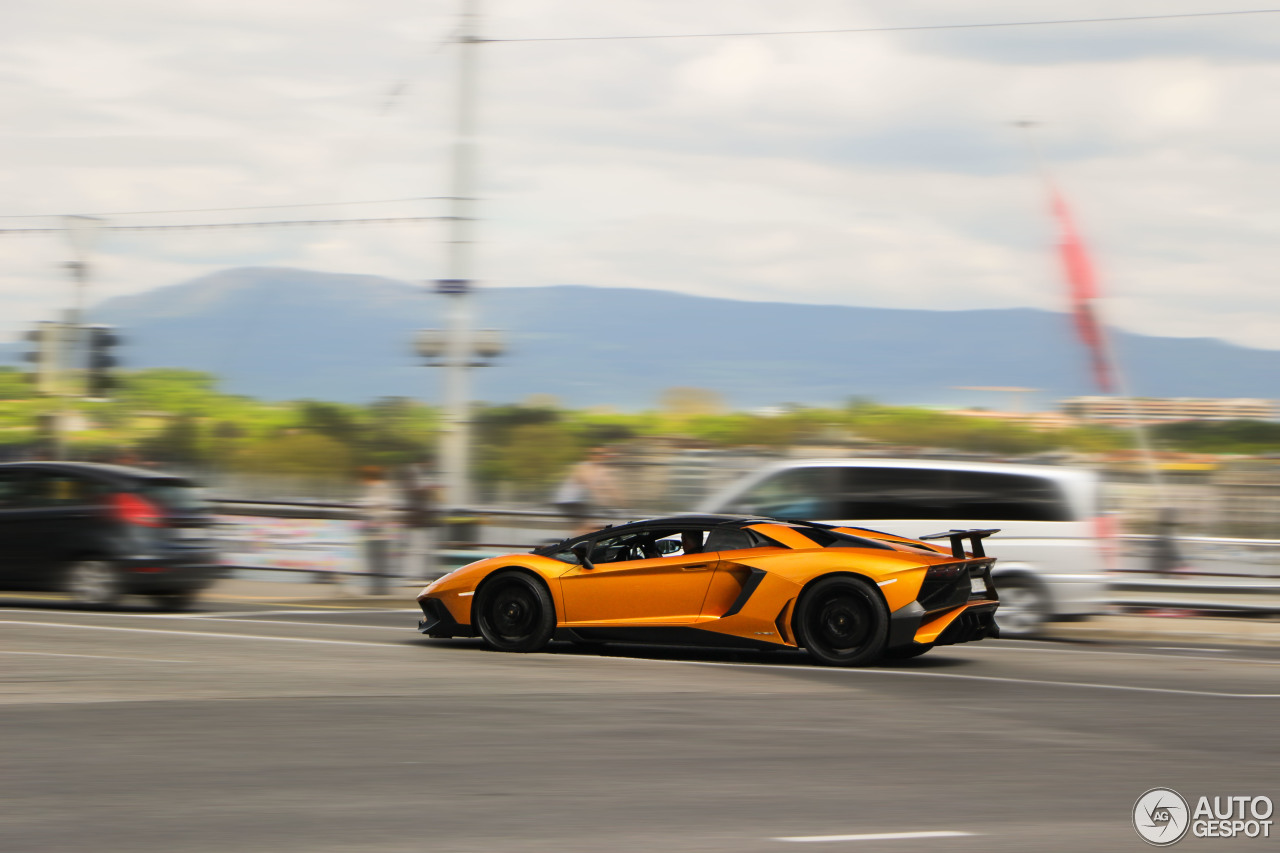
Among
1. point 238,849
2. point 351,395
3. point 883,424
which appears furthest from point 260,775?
point 351,395

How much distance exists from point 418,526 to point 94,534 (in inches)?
191

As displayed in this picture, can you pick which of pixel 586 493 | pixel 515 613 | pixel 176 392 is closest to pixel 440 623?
pixel 515 613

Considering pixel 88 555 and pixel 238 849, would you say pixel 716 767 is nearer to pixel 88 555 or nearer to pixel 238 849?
pixel 238 849

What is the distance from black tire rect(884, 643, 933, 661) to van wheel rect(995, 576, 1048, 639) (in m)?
2.63

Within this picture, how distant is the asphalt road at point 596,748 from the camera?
5.34 metres

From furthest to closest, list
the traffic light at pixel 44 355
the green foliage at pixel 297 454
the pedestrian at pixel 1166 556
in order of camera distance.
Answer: the green foliage at pixel 297 454
the traffic light at pixel 44 355
the pedestrian at pixel 1166 556

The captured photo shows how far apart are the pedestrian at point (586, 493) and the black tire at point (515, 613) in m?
6.86

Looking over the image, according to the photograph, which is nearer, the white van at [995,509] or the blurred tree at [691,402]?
the white van at [995,509]

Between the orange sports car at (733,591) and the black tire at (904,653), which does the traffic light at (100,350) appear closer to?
the orange sports car at (733,591)

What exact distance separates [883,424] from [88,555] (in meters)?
16.2

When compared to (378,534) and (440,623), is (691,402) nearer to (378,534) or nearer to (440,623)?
(378,534)

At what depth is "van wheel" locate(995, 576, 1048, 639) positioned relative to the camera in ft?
43.8

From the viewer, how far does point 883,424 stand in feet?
87.6

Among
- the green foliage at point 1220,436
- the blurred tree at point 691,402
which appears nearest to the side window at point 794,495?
the green foliage at point 1220,436
